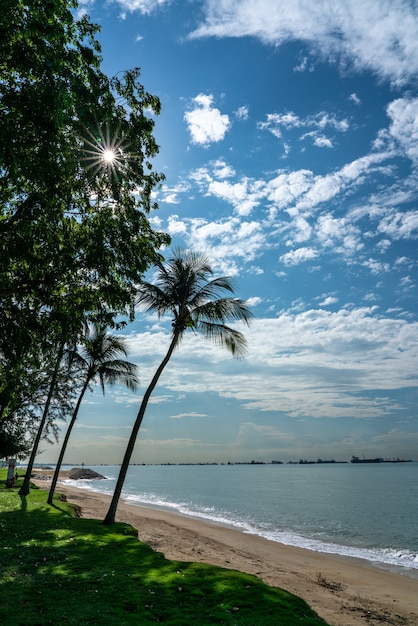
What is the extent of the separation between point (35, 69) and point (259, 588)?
983cm

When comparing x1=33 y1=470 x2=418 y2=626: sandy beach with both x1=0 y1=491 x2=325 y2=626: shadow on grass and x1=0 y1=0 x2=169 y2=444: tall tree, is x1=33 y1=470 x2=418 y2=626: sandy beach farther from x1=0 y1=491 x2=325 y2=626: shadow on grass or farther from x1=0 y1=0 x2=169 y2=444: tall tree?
x1=0 y1=0 x2=169 y2=444: tall tree

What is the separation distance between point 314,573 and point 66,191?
52.5 feet

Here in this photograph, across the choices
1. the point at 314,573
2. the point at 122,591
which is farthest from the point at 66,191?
the point at 314,573

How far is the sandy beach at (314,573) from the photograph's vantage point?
1086 cm

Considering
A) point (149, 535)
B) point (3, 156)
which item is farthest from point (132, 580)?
point (149, 535)

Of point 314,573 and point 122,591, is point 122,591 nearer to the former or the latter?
point 122,591

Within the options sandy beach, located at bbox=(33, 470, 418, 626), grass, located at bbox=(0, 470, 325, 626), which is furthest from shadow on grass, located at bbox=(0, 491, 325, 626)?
sandy beach, located at bbox=(33, 470, 418, 626)

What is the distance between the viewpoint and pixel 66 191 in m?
8.34

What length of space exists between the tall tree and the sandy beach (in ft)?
30.4

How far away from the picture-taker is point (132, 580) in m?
7.69

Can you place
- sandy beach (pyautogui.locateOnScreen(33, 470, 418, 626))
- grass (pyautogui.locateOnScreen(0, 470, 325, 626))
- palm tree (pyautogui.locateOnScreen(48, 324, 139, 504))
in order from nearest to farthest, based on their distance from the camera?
grass (pyautogui.locateOnScreen(0, 470, 325, 626))
sandy beach (pyautogui.locateOnScreen(33, 470, 418, 626))
palm tree (pyautogui.locateOnScreen(48, 324, 139, 504))

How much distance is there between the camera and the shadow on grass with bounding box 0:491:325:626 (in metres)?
5.94

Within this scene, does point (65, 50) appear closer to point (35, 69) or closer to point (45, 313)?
point (35, 69)

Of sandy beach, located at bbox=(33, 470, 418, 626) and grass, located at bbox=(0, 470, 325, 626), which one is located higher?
grass, located at bbox=(0, 470, 325, 626)
